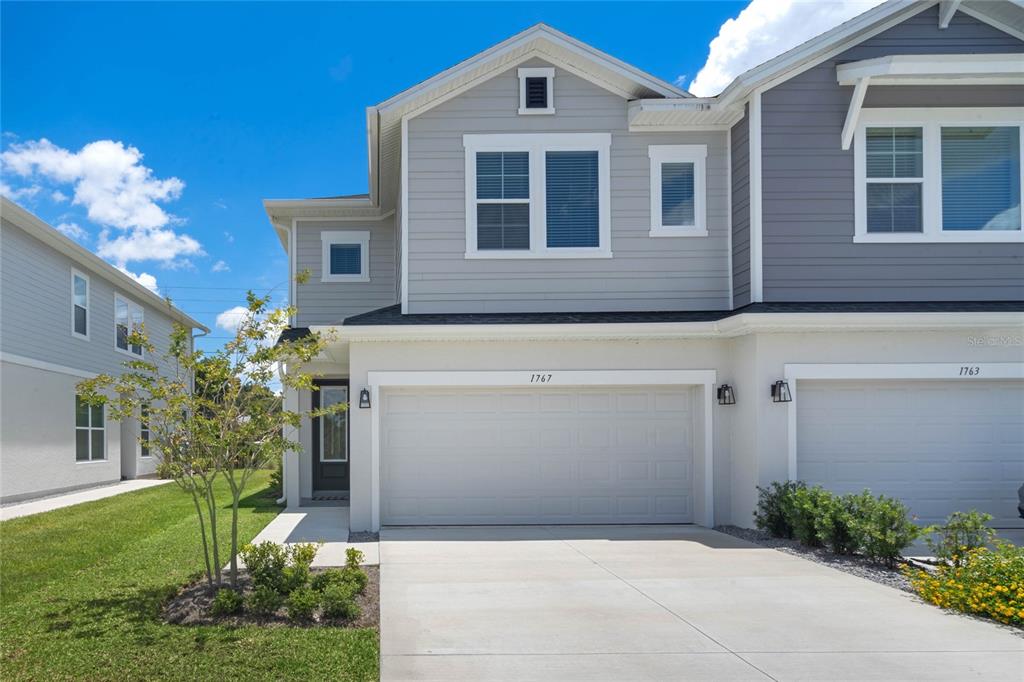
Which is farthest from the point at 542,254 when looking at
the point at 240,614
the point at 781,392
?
the point at 240,614

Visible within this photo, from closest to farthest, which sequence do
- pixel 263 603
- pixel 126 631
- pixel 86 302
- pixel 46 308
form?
1. pixel 126 631
2. pixel 263 603
3. pixel 46 308
4. pixel 86 302

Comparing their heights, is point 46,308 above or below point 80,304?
below

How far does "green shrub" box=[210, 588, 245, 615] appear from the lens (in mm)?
6184

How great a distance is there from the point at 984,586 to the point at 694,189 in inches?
263

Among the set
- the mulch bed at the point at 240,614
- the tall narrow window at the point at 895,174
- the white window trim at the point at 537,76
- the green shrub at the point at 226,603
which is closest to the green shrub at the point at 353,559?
the mulch bed at the point at 240,614

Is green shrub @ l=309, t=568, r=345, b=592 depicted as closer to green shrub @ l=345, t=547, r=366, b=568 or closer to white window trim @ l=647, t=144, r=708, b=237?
green shrub @ l=345, t=547, r=366, b=568

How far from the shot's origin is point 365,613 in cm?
628

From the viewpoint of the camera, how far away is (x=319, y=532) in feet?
34.3

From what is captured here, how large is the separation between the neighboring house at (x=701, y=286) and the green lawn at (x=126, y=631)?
119 inches

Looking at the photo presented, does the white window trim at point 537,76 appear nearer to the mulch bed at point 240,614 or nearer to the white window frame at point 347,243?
the white window frame at point 347,243

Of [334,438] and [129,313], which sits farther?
[129,313]

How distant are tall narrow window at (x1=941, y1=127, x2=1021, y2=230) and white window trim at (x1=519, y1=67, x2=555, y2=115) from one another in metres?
5.59

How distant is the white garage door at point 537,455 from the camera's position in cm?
1080

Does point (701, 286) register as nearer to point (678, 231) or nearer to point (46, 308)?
point (678, 231)
